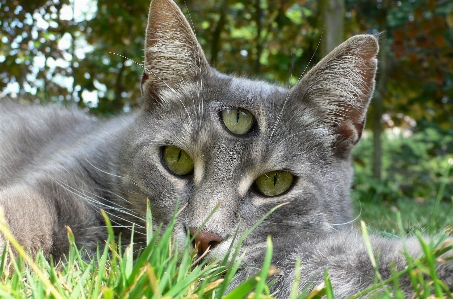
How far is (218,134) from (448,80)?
396cm

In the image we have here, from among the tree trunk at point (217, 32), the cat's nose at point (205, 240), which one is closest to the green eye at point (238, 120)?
the cat's nose at point (205, 240)

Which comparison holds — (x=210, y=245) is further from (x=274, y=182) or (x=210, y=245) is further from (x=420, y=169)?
(x=420, y=169)

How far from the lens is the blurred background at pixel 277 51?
382 centimetres

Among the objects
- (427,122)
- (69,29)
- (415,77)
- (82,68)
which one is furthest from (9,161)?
(427,122)

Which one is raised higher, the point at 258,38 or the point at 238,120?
the point at 238,120

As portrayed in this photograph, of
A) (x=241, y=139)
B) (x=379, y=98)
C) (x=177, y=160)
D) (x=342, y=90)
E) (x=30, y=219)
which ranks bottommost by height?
(x=379, y=98)

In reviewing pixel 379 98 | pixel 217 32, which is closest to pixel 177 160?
pixel 217 32

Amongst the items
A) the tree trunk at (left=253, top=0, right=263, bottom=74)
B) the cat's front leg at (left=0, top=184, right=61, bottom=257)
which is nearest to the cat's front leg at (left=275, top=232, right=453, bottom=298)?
the cat's front leg at (left=0, top=184, right=61, bottom=257)

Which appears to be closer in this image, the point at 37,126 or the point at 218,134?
the point at 218,134

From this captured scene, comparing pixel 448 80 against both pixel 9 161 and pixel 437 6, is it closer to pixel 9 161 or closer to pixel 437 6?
pixel 437 6

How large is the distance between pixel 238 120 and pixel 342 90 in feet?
1.31

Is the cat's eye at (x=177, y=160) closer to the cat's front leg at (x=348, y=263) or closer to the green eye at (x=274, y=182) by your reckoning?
the green eye at (x=274, y=182)

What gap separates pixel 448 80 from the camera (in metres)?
→ 4.60

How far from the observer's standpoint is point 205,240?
48.4 inches
